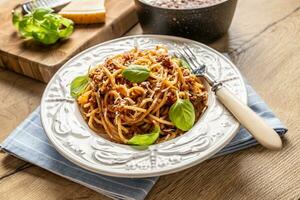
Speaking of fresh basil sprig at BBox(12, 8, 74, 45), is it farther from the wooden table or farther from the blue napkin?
the blue napkin

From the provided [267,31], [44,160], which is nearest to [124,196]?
[44,160]

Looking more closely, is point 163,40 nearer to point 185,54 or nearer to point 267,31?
point 185,54

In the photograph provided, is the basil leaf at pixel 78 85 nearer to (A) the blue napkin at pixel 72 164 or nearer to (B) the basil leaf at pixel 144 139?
(A) the blue napkin at pixel 72 164

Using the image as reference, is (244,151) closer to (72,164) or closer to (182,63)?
(182,63)

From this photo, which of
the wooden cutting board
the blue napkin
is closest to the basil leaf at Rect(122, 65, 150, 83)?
the blue napkin

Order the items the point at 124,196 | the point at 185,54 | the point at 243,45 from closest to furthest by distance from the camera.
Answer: the point at 124,196
the point at 185,54
the point at 243,45

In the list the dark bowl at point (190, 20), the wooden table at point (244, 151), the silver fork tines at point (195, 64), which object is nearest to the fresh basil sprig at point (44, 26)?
the wooden table at point (244, 151)

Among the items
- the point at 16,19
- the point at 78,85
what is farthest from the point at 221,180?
the point at 16,19
